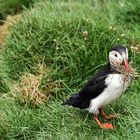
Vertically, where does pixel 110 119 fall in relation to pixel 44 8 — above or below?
below

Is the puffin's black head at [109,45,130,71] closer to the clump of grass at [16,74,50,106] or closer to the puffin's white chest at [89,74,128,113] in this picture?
the puffin's white chest at [89,74,128,113]

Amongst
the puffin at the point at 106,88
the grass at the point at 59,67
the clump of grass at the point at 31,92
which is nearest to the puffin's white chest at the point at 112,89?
the puffin at the point at 106,88

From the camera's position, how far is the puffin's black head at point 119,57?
16.2 ft

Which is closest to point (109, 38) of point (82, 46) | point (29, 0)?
point (82, 46)

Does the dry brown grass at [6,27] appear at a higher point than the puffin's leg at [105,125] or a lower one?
higher

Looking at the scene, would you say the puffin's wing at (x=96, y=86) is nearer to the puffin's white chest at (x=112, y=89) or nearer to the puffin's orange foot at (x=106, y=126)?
the puffin's white chest at (x=112, y=89)

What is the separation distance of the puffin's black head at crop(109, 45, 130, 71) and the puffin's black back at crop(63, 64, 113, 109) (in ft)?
0.41

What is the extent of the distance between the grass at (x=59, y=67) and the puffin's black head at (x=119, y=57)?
0.50m

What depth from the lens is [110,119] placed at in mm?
5434

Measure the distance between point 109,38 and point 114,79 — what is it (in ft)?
4.89

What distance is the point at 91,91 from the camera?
5.24m

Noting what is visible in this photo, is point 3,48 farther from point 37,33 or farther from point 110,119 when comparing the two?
point 110,119

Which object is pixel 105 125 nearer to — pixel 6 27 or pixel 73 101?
pixel 73 101

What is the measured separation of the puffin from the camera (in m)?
4.98
